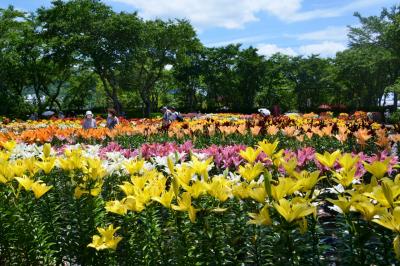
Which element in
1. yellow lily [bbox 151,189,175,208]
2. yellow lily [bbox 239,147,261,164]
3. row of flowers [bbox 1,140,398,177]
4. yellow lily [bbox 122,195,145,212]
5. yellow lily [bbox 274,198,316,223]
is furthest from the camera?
row of flowers [bbox 1,140,398,177]

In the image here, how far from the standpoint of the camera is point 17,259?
3.68m

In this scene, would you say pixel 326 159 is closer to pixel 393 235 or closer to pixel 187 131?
pixel 393 235

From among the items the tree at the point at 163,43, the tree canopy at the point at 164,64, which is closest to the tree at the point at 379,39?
the tree canopy at the point at 164,64

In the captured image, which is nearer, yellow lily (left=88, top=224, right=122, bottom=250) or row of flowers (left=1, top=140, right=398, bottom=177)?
yellow lily (left=88, top=224, right=122, bottom=250)

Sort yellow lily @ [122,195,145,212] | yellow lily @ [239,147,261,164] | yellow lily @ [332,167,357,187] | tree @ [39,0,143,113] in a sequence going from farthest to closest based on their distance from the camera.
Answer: tree @ [39,0,143,113]
yellow lily @ [239,147,261,164]
yellow lily @ [122,195,145,212]
yellow lily @ [332,167,357,187]

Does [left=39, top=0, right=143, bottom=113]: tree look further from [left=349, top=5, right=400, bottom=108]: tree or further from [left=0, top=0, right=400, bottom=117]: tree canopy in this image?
[left=349, top=5, right=400, bottom=108]: tree

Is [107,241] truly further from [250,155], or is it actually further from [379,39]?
[379,39]

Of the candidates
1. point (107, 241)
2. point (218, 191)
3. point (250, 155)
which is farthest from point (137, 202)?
point (250, 155)

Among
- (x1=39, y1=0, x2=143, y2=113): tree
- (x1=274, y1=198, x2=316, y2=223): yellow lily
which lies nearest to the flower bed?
(x1=274, y1=198, x2=316, y2=223): yellow lily

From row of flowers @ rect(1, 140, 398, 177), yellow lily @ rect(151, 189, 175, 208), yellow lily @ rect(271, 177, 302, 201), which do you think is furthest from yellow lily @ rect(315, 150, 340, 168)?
yellow lily @ rect(151, 189, 175, 208)

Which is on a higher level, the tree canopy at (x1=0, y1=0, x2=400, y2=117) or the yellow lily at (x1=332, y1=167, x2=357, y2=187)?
the tree canopy at (x1=0, y1=0, x2=400, y2=117)

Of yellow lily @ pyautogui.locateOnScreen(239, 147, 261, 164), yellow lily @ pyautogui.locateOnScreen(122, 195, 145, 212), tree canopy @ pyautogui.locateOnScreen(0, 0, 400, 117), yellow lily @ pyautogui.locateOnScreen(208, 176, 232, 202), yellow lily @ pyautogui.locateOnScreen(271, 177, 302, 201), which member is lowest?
yellow lily @ pyautogui.locateOnScreen(122, 195, 145, 212)

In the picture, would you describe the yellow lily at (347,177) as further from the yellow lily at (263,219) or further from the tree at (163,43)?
the tree at (163,43)

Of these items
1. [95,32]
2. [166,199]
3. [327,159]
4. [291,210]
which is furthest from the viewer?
[95,32]
